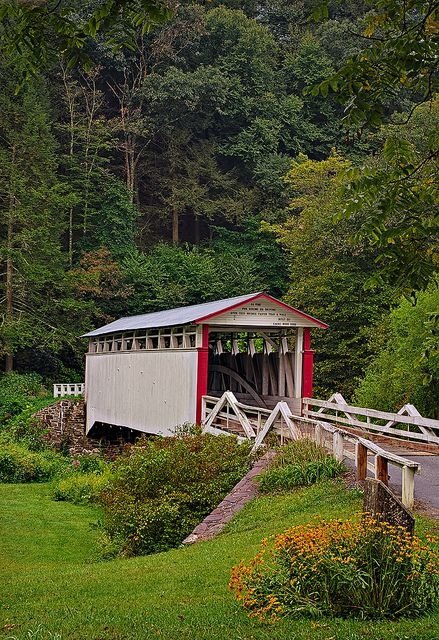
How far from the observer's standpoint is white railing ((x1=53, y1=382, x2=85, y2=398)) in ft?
126

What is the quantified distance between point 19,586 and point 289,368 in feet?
47.1

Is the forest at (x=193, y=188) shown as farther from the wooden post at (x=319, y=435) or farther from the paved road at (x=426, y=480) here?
the wooden post at (x=319, y=435)

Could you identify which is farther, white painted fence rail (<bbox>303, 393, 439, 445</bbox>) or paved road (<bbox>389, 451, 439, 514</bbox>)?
white painted fence rail (<bbox>303, 393, 439, 445</bbox>)

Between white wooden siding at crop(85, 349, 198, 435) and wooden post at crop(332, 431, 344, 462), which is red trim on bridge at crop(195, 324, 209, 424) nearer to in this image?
white wooden siding at crop(85, 349, 198, 435)

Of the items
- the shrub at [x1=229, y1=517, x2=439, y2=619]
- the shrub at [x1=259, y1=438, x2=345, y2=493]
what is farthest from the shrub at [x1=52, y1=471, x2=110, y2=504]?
the shrub at [x1=229, y1=517, x2=439, y2=619]

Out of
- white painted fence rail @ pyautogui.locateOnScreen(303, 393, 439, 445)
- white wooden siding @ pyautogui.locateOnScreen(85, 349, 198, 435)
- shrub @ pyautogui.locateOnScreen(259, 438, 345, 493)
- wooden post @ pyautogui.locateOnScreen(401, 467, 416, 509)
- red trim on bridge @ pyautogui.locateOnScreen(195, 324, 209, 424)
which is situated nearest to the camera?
wooden post @ pyautogui.locateOnScreen(401, 467, 416, 509)

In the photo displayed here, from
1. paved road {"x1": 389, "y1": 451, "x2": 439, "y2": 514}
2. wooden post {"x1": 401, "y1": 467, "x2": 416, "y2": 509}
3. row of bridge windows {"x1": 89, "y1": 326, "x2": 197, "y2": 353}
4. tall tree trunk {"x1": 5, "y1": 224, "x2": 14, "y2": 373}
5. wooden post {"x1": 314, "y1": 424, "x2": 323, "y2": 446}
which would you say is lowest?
paved road {"x1": 389, "y1": 451, "x2": 439, "y2": 514}

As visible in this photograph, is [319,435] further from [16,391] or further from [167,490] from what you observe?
[16,391]

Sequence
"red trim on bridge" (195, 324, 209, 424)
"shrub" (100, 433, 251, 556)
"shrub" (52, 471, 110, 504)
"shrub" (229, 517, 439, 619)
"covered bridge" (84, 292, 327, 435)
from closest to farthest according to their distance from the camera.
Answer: "shrub" (229, 517, 439, 619)
"shrub" (100, 433, 251, 556)
"red trim on bridge" (195, 324, 209, 424)
"covered bridge" (84, 292, 327, 435)
"shrub" (52, 471, 110, 504)

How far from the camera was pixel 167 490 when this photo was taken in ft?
44.9

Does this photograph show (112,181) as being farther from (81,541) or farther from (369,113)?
(369,113)

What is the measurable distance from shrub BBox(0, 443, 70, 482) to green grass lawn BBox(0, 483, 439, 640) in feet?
35.3

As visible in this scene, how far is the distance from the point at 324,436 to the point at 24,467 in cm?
1419

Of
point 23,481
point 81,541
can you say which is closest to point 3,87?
point 23,481
